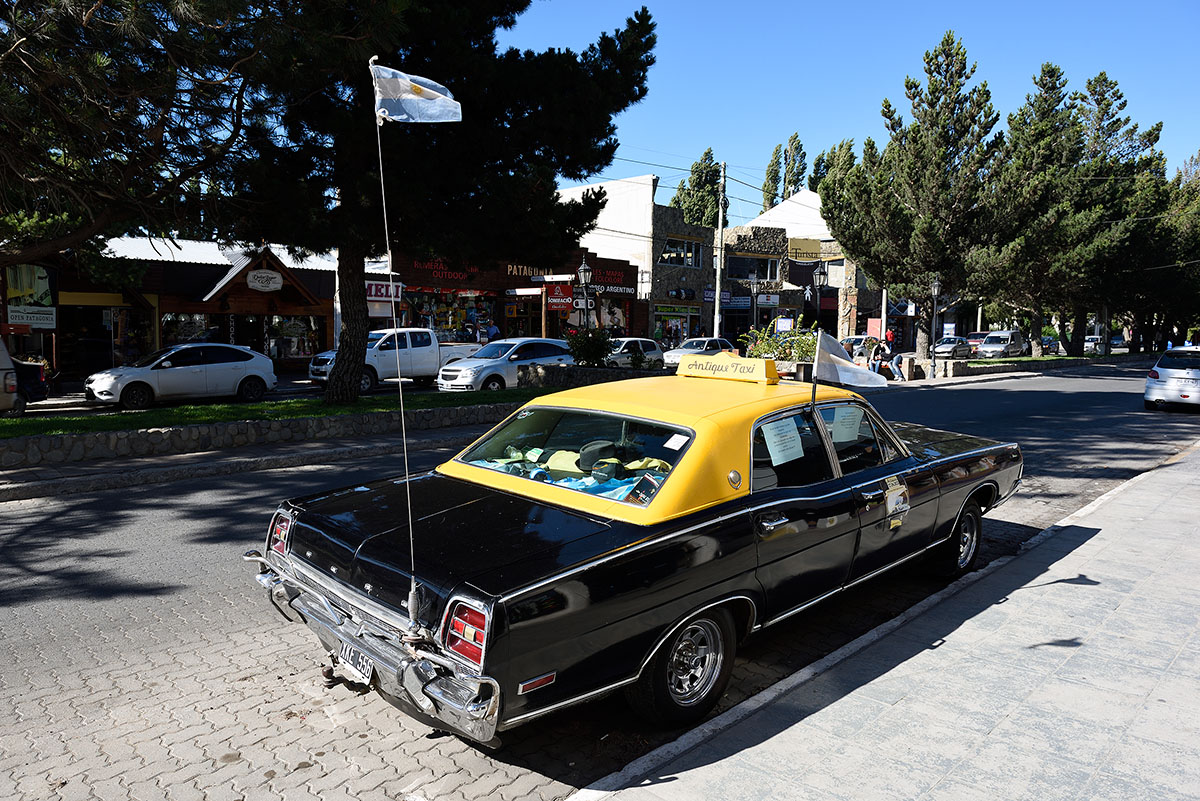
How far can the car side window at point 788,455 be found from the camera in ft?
13.7

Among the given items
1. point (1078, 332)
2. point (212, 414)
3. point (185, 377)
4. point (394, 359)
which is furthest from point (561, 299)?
point (1078, 332)

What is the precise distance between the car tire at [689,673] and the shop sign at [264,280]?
23.8m

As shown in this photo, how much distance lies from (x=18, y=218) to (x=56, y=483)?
437 inches

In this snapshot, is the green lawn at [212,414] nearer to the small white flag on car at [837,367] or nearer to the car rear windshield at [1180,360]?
the small white flag on car at [837,367]

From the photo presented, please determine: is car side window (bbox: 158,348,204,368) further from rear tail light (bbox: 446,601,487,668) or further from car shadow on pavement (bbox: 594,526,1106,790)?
car shadow on pavement (bbox: 594,526,1106,790)

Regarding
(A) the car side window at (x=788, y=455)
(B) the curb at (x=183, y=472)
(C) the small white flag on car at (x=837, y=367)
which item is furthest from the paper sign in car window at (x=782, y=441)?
(B) the curb at (x=183, y=472)

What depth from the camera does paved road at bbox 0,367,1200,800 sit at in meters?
3.30

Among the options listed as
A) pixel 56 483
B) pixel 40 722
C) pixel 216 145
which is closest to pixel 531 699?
pixel 40 722

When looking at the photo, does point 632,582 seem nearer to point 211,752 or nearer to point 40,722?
point 211,752

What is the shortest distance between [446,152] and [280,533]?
34.4ft

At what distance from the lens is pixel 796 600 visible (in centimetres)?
423

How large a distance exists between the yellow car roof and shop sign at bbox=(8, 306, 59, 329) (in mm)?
16999

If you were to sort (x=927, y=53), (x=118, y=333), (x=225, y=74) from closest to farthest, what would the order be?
(x=225, y=74)
(x=118, y=333)
(x=927, y=53)

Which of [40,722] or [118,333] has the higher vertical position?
[118,333]
